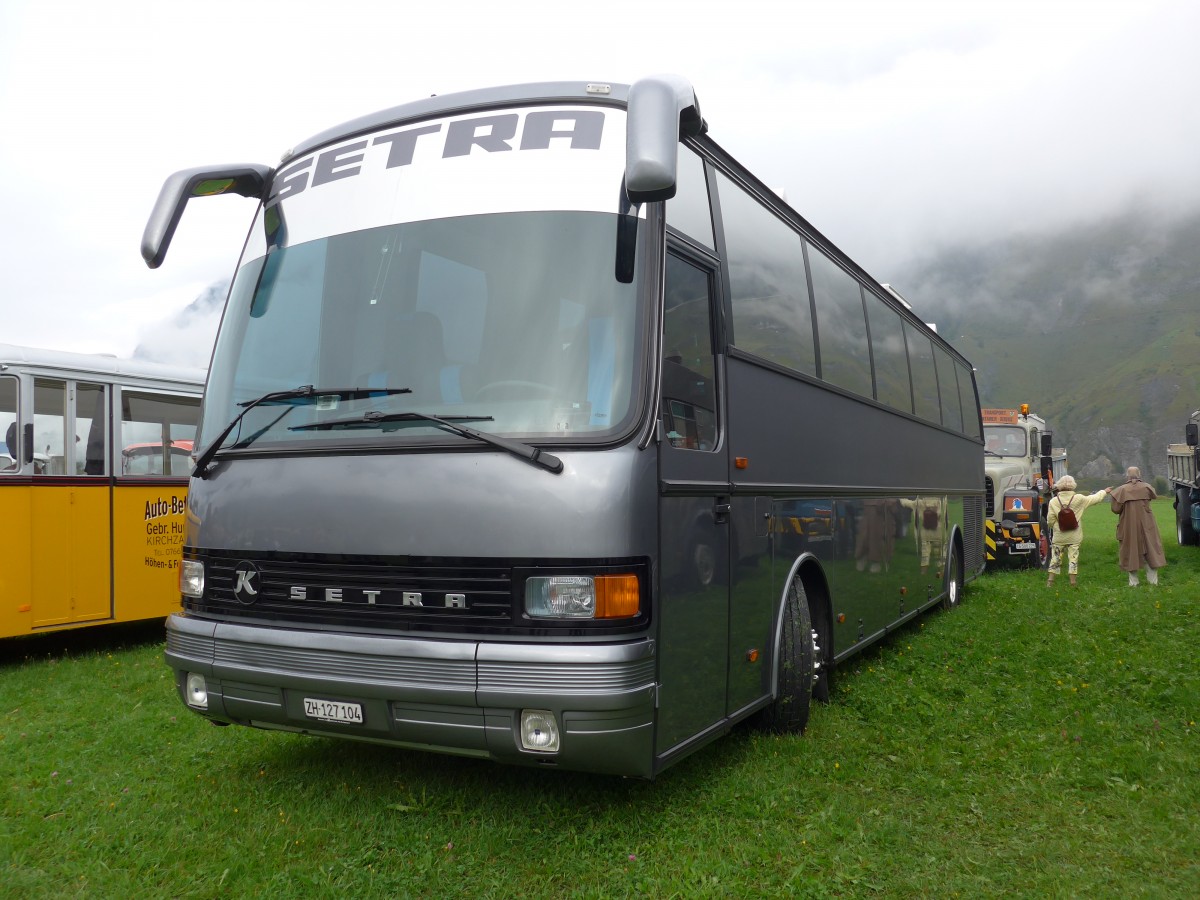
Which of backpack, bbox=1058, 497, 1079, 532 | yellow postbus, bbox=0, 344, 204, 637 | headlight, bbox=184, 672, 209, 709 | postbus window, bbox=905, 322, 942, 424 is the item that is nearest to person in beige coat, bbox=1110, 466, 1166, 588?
backpack, bbox=1058, 497, 1079, 532

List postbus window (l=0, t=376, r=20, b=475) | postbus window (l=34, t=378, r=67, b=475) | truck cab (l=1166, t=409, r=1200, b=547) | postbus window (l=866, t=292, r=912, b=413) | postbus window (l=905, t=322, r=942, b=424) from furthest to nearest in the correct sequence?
truck cab (l=1166, t=409, r=1200, b=547) < postbus window (l=905, t=322, r=942, b=424) < postbus window (l=34, t=378, r=67, b=475) < postbus window (l=0, t=376, r=20, b=475) < postbus window (l=866, t=292, r=912, b=413)

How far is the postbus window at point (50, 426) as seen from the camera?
351 inches

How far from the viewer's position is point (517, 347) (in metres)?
4.20

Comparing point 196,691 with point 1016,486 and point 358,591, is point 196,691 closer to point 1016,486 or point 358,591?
point 358,591

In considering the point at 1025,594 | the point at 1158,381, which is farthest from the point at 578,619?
the point at 1158,381

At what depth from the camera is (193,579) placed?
4824 mm

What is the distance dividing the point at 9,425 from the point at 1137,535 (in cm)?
1476

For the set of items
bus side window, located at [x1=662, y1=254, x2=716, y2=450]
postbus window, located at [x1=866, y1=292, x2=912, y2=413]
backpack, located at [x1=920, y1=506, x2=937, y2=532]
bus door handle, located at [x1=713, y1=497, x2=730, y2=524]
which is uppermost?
postbus window, located at [x1=866, y1=292, x2=912, y2=413]

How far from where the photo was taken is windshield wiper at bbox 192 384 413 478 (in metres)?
4.41

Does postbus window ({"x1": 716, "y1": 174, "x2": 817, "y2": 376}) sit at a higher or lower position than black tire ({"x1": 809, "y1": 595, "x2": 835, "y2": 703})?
higher

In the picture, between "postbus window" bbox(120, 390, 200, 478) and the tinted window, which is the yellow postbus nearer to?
"postbus window" bbox(120, 390, 200, 478)

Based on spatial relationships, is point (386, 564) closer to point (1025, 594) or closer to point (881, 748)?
point (881, 748)

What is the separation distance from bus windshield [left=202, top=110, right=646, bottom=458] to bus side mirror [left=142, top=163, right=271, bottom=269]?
0.59 meters

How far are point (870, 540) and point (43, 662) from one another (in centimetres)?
723
